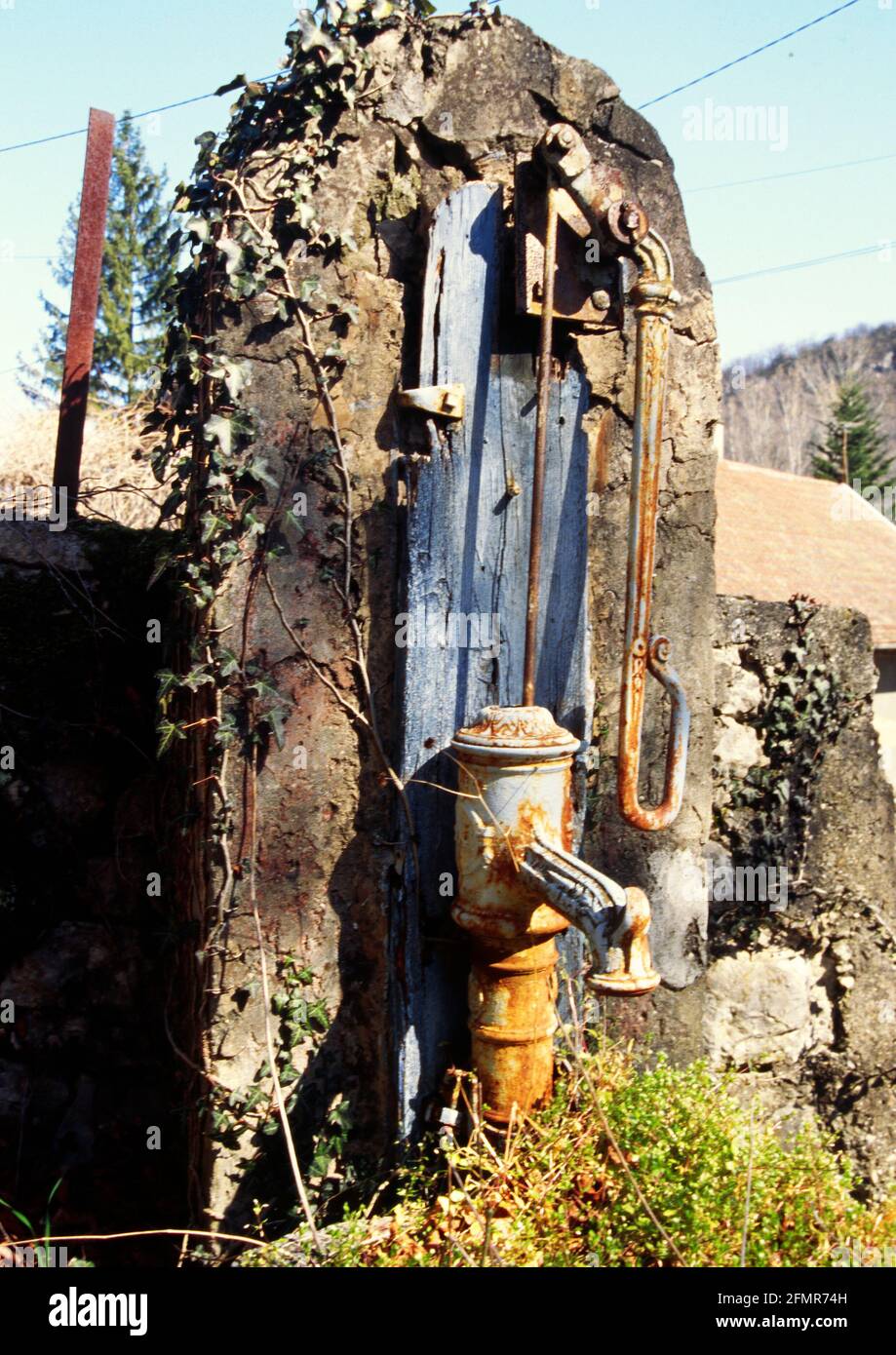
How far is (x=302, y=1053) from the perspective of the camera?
2.46 meters

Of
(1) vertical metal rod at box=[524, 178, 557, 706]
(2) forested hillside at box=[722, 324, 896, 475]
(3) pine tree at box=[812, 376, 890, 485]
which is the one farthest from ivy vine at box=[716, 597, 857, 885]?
(2) forested hillside at box=[722, 324, 896, 475]

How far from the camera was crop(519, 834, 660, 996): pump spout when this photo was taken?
6.51ft

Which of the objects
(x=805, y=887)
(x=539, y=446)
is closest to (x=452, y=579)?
(x=539, y=446)

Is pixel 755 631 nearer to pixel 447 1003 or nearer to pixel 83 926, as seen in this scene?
pixel 447 1003

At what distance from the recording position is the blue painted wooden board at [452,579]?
2430mm

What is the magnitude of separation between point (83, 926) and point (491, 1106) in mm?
1412

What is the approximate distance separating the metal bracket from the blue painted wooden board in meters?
0.03

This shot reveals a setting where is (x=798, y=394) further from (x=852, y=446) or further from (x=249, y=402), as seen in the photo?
(x=249, y=402)

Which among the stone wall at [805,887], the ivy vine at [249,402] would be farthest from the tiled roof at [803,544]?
the ivy vine at [249,402]

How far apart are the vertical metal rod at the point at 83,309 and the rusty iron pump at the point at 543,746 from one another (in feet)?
5.33

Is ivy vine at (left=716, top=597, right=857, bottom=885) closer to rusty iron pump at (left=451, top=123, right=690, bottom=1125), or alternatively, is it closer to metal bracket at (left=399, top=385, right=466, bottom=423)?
rusty iron pump at (left=451, top=123, right=690, bottom=1125)

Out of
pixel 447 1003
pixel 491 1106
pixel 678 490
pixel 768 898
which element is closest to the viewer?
pixel 491 1106

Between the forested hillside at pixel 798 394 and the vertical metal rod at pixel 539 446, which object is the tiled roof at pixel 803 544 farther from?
the forested hillside at pixel 798 394

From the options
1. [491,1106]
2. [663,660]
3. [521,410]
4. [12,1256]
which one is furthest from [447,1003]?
[521,410]
